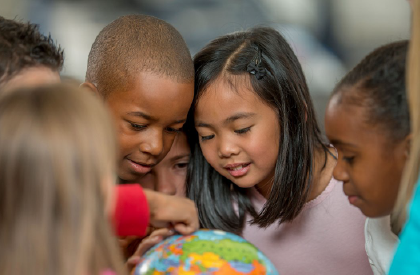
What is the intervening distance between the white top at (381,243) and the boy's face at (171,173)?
88 centimetres

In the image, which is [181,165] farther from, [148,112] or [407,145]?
[407,145]

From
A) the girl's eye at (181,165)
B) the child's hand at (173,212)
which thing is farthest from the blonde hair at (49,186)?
the girl's eye at (181,165)

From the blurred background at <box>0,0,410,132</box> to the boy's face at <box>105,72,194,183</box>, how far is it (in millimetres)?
3141

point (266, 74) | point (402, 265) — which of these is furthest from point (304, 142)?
point (402, 265)

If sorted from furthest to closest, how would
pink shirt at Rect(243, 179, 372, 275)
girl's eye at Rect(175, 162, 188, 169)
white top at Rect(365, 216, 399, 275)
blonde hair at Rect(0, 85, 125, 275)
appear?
girl's eye at Rect(175, 162, 188, 169), pink shirt at Rect(243, 179, 372, 275), white top at Rect(365, 216, 399, 275), blonde hair at Rect(0, 85, 125, 275)

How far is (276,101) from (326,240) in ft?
2.25

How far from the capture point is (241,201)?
8.32 feet

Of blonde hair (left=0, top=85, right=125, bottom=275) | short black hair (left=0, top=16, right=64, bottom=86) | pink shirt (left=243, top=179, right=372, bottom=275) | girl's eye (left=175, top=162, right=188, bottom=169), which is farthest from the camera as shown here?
girl's eye (left=175, top=162, right=188, bottom=169)

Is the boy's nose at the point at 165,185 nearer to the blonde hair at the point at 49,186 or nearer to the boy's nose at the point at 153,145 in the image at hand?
the boy's nose at the point at 153,145

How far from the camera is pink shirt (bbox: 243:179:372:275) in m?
2.43

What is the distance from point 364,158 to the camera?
170 cm

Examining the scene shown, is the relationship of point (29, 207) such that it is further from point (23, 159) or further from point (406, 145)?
point (406, 145)

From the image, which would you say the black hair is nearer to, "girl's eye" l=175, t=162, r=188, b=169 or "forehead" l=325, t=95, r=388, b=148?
"forehead" l=325, t=95, r=388, b=148

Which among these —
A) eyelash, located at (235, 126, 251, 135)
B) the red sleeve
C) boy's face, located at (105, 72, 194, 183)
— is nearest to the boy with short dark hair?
boy's face, located at (105, 72, 194, 183)
